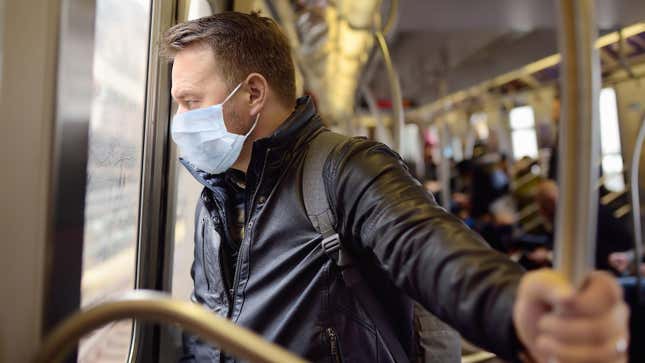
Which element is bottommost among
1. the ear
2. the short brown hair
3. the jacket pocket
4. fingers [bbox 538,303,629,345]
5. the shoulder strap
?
the jacket pocket

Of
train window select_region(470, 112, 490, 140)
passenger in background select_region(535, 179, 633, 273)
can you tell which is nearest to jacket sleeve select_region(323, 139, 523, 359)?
passenger in background select_region(535, 179, 633, 273)

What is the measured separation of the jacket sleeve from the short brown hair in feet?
0.99

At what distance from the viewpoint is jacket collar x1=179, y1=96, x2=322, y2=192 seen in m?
1.00

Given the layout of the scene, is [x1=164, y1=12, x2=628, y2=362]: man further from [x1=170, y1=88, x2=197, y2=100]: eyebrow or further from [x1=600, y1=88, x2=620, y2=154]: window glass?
[x1=600, y1=88, x2=620, y2=154]: window glass

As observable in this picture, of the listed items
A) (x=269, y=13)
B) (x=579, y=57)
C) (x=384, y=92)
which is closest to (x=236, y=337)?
(x=579, y=57)

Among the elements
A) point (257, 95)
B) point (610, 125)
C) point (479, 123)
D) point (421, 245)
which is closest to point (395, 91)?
point (257, 95)

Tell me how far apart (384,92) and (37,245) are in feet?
34.1

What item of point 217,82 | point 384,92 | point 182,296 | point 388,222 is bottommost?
point 182,296

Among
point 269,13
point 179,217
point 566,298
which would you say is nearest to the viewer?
point 566,298

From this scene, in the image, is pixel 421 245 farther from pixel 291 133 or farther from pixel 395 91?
pixel 395 91

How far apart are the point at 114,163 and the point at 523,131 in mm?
6892

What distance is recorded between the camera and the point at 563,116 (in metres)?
0.47

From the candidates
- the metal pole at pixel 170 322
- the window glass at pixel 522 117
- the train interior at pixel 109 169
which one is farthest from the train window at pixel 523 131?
the metal pole at pixel 170 322

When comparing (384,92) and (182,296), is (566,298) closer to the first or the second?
(182,296)
